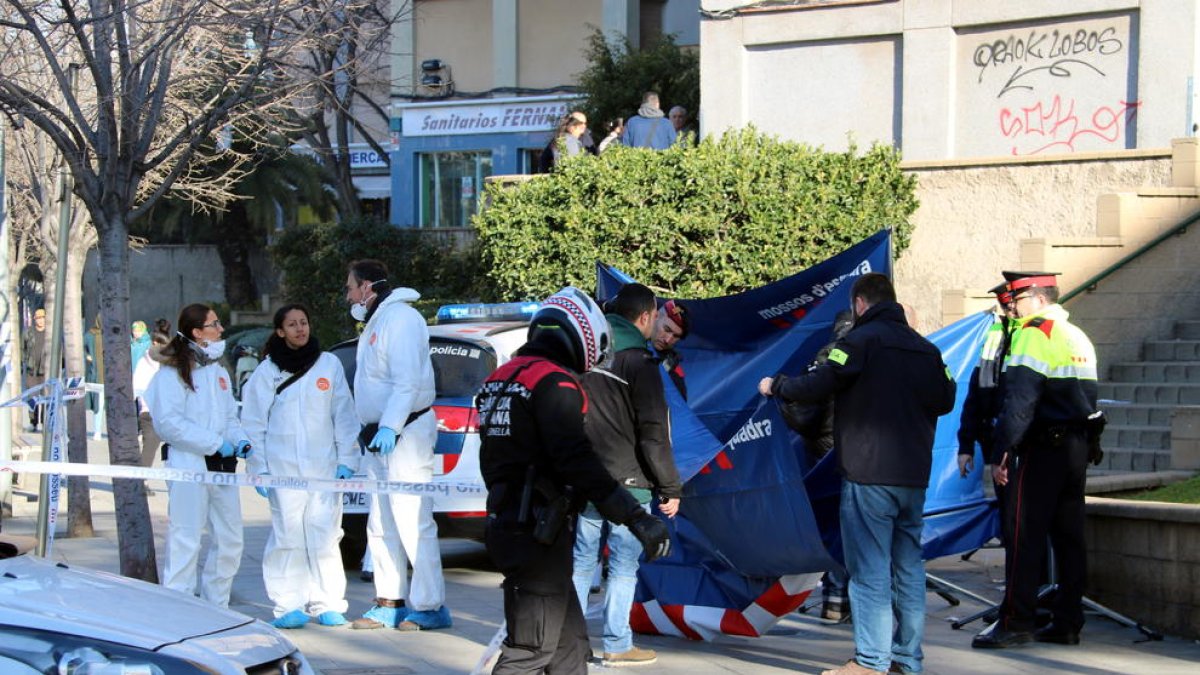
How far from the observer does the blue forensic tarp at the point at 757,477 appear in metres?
7.52

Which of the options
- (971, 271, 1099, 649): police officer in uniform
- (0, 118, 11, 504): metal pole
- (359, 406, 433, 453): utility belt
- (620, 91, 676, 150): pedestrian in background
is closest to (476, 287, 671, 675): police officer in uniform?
(359, 406, 433, 453): utility belt

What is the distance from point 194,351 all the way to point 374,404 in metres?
1.19

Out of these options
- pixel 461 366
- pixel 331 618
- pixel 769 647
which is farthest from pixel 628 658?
pixel 461 366

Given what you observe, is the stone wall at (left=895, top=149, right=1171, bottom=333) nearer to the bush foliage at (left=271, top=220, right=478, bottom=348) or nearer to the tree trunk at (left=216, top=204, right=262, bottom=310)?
Answer: the bush foliage at (left=271, top=220, right=478, bottom=348)

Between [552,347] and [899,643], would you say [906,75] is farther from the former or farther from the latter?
[552,347]

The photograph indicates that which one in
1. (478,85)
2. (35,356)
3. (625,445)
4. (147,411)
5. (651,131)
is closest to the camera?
(625,445)

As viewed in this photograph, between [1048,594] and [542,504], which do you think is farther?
[1048,594]

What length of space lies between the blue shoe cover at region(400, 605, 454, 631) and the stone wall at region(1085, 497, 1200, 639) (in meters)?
3.79

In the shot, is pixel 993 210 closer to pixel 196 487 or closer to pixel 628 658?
pixel 628 658

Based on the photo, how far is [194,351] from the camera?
8648mm

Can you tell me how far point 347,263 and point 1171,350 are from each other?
16.9 meters

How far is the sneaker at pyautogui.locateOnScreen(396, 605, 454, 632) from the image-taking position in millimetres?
8312

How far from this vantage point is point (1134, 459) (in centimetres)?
1151

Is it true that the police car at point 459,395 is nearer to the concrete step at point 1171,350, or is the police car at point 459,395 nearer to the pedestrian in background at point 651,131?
the concrete step at point 1171,350
